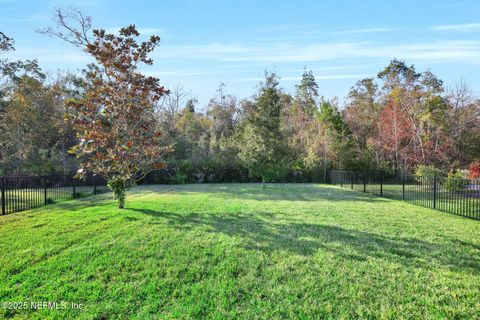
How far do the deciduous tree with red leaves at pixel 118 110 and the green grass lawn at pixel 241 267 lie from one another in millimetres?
1907

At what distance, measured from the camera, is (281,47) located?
42.4ft

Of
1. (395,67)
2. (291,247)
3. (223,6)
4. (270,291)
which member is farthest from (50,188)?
(395,67)

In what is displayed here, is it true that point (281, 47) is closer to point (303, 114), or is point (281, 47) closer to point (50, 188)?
point (50, 188)

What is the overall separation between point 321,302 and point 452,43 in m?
11.9

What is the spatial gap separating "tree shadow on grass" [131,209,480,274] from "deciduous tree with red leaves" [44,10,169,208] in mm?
2306

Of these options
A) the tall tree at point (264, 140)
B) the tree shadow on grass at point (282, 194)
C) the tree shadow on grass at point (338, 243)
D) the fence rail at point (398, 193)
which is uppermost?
the tall tree at point (264, 140)

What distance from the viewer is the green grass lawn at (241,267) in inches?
116

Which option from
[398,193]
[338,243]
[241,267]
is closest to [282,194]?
[398,193]

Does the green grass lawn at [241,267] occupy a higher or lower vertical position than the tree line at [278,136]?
lower

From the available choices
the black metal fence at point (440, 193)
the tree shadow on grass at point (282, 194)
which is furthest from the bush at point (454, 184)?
the tree shadow on grass at point (282, 194)

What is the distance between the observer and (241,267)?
390 centimetres

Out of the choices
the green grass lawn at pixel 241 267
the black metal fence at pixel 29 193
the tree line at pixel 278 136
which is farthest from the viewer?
the tree line at pixel 278 136

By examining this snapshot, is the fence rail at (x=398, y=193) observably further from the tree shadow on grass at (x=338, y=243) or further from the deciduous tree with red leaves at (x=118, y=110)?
the tree shadow on grass at (x=338, y=243)

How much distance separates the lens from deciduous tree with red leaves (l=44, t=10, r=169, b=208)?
808cm
